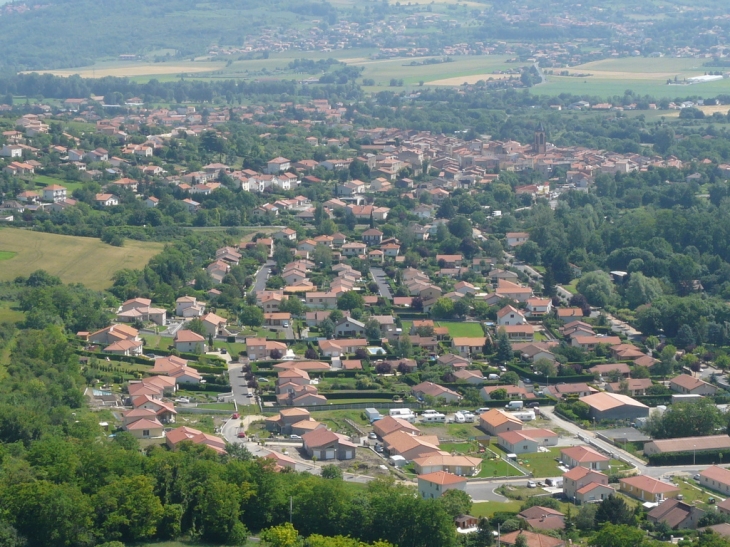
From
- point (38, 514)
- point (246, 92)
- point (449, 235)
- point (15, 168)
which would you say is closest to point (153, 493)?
point (38, 514)

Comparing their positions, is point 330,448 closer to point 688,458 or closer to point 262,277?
point 688,458

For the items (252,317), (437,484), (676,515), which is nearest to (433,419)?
(437,484)

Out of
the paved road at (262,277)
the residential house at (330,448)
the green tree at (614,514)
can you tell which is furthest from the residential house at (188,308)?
the green tree at (614,514)

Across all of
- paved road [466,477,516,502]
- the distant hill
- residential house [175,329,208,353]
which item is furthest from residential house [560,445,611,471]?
the distant hill

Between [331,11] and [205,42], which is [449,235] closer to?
[205,42]

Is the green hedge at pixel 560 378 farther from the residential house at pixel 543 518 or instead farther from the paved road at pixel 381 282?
the residential house at pixel 543 518

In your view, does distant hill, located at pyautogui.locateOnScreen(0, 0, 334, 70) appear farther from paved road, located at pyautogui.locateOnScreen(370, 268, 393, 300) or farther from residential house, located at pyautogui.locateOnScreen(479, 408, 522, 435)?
residential house, located at pyautogui.locateOnScreen(479, 408, 522, 435)
